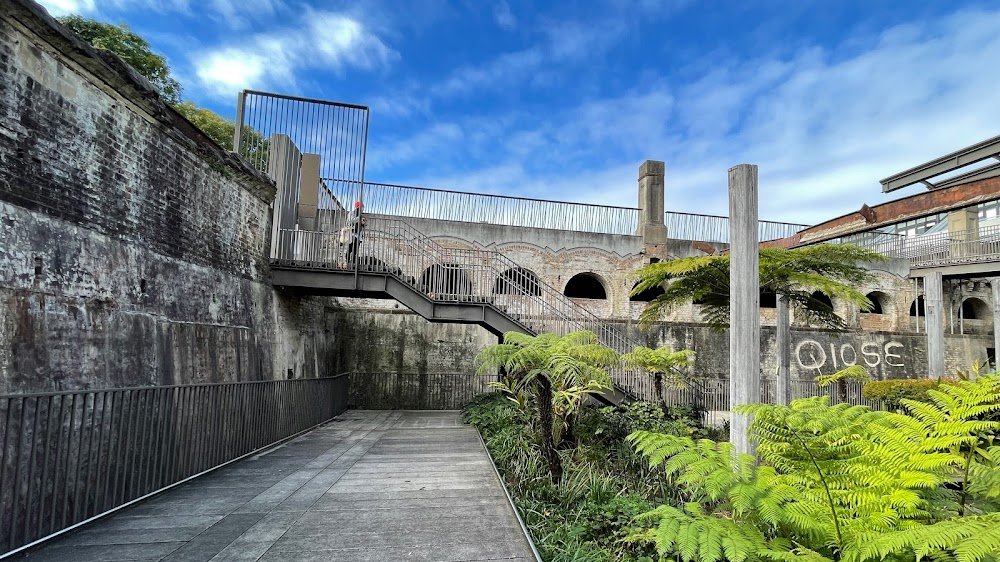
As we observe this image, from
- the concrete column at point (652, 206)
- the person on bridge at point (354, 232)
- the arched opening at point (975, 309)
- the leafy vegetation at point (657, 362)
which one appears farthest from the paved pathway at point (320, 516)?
the arched opening at point (975, 309)

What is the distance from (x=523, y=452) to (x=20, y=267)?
6549mm

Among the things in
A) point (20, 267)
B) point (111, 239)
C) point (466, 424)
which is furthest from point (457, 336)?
point (20, 267)

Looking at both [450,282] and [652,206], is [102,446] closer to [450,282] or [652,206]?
[450,282]

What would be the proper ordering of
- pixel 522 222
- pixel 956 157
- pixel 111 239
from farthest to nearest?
pixel 522 222, pixel 956 157, pixel 111 239

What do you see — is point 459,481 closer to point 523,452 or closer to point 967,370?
point 523,452

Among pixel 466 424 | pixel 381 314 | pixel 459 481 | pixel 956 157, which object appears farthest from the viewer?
pixel 956 157

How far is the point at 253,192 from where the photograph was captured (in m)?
10.3

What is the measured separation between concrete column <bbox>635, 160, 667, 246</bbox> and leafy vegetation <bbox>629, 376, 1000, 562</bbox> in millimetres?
15835

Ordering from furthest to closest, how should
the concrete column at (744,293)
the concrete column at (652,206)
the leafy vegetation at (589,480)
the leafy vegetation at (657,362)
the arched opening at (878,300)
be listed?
the arched opening at (878,300), the concrete column at (652,206), the leafy vegetation at (657,362), the concrete column at (744,293), the leafy vegetation at (589,480)

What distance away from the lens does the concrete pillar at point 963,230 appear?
1748 centimetres

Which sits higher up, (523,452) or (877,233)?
(877,233)

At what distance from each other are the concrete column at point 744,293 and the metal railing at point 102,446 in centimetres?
651

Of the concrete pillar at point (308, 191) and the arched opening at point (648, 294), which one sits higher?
the concrete pillar at point (308, 191)

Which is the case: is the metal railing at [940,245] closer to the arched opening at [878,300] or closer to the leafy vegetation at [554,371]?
the arched opening at [878,300]
